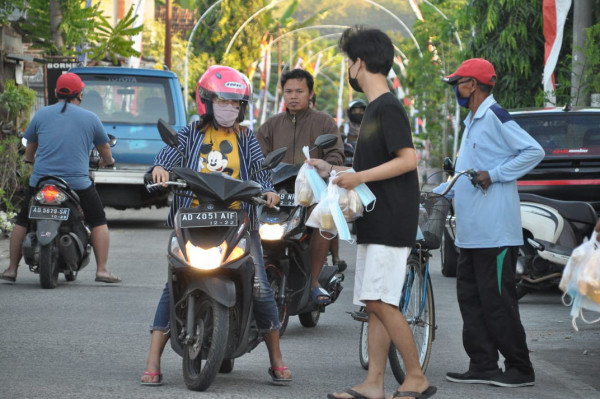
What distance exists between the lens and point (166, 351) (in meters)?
7.98

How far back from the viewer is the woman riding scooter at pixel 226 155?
678 centimetres

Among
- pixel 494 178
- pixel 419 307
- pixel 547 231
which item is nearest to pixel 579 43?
pixel 547 231

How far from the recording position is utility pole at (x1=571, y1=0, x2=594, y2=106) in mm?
17844

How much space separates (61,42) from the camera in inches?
926

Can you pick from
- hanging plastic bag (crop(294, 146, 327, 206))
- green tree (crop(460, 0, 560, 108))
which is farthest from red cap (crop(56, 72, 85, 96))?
green tree (crop(460, 0, 560, 108))

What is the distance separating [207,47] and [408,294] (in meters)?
67.4

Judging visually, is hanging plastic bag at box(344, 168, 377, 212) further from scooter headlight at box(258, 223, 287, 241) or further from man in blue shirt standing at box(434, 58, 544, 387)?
scooter headlight at box(258, 223, 287, 241)

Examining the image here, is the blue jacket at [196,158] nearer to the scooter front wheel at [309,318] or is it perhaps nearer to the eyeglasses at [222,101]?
the eyeglasses at [222,101]

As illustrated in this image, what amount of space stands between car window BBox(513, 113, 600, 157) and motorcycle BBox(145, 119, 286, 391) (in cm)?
580

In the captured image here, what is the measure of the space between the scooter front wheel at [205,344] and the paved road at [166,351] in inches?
4.1

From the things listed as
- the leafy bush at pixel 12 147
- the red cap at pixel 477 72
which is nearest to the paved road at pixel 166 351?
the red cap at pixel 477 72

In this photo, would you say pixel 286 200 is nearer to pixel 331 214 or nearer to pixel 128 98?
pixel 331 214

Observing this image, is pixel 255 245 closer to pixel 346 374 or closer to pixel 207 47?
pixel 346 374

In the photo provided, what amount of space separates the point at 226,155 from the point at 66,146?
443 centimetres
